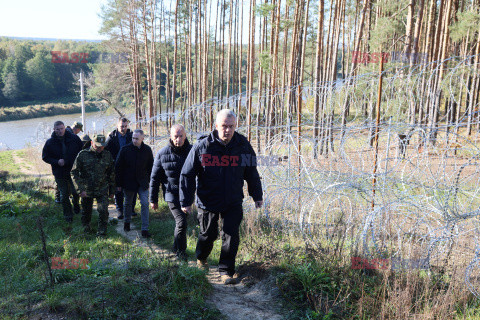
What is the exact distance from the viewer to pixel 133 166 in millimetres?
5566

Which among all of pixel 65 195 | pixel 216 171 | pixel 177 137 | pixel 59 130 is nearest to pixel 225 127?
pixel 216 171

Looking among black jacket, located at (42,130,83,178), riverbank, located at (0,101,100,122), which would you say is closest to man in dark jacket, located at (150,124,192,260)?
black jacket, located at (42,130,83,178)

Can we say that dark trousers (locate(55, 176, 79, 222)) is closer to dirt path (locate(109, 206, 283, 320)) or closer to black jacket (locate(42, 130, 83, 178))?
black jacket (locate(42, 130, 83, 178))

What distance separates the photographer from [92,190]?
17.7ft

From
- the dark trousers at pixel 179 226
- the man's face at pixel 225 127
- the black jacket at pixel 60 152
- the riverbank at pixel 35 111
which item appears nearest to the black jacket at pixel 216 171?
the man's face at pixel 225 127

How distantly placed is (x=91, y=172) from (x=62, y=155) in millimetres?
1310

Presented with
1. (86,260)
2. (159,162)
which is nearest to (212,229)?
(159,162)

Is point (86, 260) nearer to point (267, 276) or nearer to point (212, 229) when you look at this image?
point (212, 229)

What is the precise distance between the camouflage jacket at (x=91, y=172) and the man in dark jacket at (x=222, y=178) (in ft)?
7.60

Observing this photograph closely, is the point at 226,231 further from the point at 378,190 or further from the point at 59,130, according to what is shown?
the point at 59,130

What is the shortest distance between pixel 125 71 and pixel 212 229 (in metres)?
26.1

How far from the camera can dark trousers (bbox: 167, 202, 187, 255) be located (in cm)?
436

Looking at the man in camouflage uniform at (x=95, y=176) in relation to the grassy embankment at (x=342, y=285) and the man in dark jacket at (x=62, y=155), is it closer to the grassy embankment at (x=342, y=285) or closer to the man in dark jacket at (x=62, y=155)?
the man in dark jacket at (x=62, y=155)

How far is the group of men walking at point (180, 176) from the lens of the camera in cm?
362
